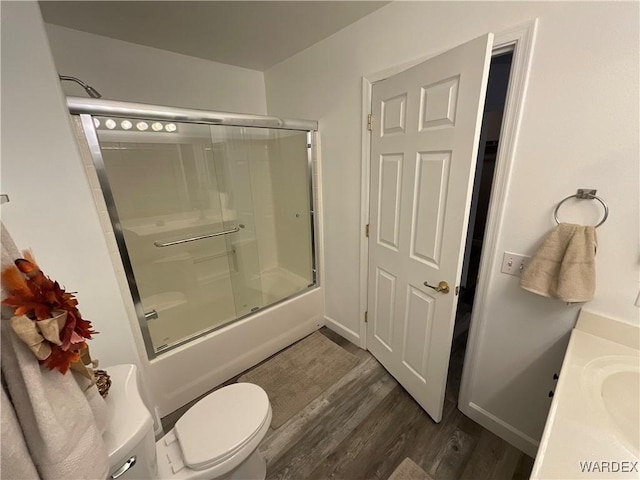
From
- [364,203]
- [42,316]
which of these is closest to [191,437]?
[42,316]

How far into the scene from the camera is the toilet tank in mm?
700

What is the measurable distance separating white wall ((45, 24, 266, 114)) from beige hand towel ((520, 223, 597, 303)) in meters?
2.35

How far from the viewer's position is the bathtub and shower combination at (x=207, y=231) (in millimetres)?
1449

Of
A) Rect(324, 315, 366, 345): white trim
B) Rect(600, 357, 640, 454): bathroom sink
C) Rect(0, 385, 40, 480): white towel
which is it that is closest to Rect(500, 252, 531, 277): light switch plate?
Rect(600, 357, 640, 454): bathroom sink

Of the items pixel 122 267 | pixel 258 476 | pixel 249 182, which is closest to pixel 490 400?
pixel 258 476

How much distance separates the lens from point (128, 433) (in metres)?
0.72

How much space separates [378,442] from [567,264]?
125 cm

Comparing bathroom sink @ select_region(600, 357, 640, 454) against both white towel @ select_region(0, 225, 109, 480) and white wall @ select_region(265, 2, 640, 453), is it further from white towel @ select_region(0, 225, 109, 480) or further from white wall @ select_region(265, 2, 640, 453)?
white towel @ select_region(0, 225, 109, 480)

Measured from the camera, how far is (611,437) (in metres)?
0.61

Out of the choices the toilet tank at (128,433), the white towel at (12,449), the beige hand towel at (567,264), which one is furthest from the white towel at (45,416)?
the beige hand towel at (567,264)

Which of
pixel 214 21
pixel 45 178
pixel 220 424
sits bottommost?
pixel 220 424

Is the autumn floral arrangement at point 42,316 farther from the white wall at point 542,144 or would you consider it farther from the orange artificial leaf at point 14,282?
the white wall at point 542,144

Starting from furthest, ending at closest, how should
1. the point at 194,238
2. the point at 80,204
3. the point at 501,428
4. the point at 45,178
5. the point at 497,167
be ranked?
the point at 194,238 → the point at 501,428 → the point at 497,167 → the point at 80,204 → the point at 45,178

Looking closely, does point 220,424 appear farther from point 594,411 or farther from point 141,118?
point 141,118
